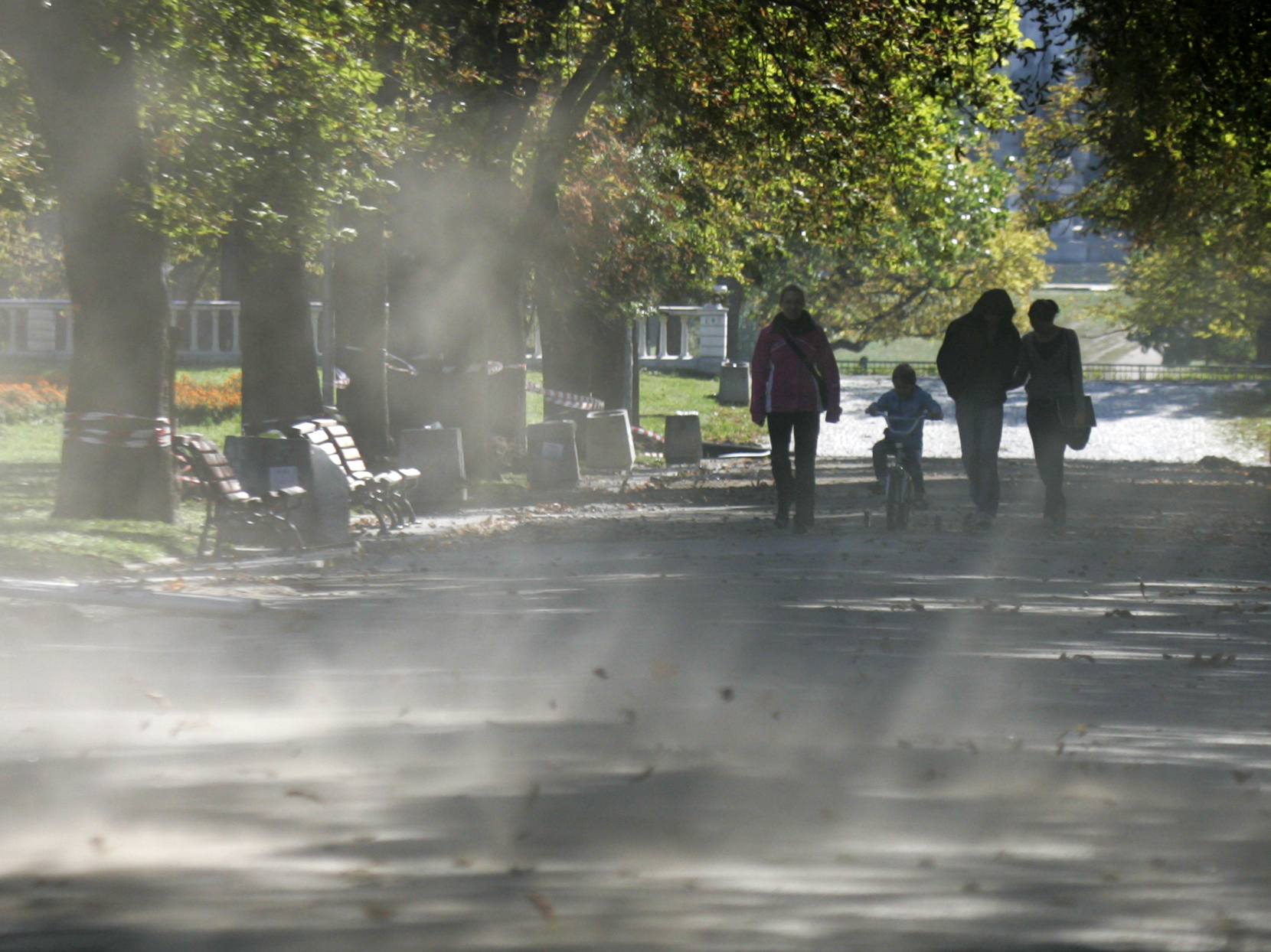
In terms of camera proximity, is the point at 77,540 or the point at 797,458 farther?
the point at 797,458

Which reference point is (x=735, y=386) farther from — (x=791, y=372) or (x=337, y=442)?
(x=791, y=372)

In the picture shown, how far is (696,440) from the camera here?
26984mm

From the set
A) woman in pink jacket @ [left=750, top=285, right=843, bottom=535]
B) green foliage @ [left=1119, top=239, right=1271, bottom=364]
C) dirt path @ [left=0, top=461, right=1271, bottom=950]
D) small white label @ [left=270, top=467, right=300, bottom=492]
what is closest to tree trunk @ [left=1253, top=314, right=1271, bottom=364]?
green foliage @ [left=1119, top=239, right=1271, bottom=364]

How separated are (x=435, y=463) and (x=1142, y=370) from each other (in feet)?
193

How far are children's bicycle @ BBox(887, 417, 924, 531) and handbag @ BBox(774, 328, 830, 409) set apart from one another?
0.91m

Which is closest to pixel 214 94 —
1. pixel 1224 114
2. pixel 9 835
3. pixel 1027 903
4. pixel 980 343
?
pixel 980 343

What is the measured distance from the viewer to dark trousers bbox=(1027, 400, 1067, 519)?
14383 millimetres

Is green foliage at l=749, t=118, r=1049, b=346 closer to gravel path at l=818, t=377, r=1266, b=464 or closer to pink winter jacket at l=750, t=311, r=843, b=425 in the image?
gravel path at l=818, t=377, r=1266, b=464

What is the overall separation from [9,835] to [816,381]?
9.93 m

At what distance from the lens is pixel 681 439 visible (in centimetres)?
2680

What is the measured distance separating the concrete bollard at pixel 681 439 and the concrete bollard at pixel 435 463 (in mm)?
8392

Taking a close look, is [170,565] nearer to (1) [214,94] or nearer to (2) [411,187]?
(1) [214,94]

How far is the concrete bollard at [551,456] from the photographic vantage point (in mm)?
20281

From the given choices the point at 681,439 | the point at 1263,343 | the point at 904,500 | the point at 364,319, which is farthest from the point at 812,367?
the point at 1263,343
